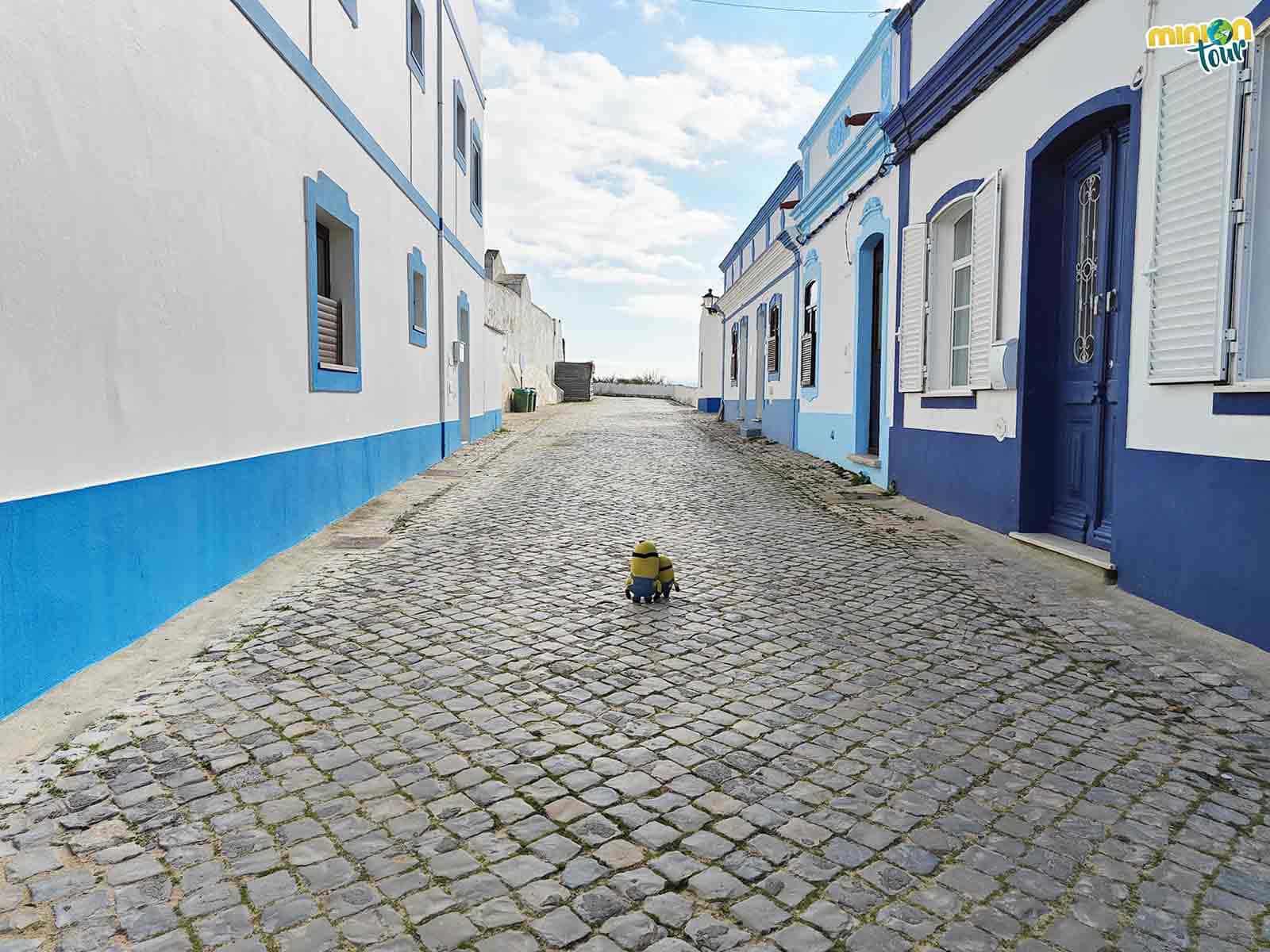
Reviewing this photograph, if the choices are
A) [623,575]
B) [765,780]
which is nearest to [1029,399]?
[623,575]

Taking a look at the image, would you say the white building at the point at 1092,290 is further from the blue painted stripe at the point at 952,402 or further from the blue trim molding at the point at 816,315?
the blue trim molding at the point at 816,315

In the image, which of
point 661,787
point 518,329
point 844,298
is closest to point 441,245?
point 844,298

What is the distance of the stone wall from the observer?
23.8 metres

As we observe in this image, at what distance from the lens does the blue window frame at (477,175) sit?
16.8 metres

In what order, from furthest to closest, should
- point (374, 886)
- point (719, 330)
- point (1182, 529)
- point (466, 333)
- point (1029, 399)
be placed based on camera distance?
point (719, 330), point (466, 333), point (1029, 399), point (1182, 529), point (374, 886)

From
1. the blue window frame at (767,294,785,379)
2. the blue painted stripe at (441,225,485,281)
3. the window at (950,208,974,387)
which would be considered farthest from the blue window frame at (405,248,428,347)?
the blue window frame at (767,294,785,379)

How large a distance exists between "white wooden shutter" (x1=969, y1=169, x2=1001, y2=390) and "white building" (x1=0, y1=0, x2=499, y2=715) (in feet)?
19.4

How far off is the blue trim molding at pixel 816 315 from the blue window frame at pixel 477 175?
676 centimetres

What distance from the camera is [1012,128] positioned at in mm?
7012

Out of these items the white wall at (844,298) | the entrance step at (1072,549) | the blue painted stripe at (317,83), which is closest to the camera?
the entrance step at (1072,549)

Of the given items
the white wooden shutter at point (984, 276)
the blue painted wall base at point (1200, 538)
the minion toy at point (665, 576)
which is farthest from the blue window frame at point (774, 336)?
the minion toy at point (665, 576)

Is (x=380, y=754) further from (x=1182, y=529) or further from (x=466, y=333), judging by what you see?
(x=466, y=333)

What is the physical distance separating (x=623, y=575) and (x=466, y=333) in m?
10.9

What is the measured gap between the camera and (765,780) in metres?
2.95
